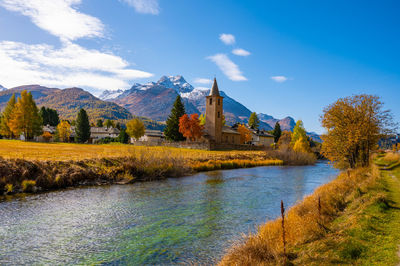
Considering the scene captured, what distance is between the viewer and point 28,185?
17.9m

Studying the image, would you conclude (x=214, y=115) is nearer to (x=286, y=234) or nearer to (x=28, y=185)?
(x=28, y=185)

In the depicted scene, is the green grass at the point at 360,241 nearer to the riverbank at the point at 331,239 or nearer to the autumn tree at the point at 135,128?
the riverbank at the point at 331,239

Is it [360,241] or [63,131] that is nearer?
[360,241]

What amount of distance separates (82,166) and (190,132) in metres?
45.6

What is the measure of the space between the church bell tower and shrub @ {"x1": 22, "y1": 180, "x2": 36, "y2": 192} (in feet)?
186

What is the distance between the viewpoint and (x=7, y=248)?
9164 millimetres

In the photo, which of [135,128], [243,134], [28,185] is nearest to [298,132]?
[243,134]

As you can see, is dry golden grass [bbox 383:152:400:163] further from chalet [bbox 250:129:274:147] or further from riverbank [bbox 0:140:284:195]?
chalet [bbox 250:129:274:147]

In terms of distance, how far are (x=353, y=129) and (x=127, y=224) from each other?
20979 mm

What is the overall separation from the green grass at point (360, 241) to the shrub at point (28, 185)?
17927 mm

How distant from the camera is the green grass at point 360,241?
21.1 ft

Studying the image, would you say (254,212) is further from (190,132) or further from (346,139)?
(190,132)

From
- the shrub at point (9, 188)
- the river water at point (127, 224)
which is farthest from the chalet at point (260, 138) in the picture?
the shrub at point (9, 188)

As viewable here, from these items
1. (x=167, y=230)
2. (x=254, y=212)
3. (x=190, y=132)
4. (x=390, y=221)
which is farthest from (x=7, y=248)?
(x=190, y=132)
